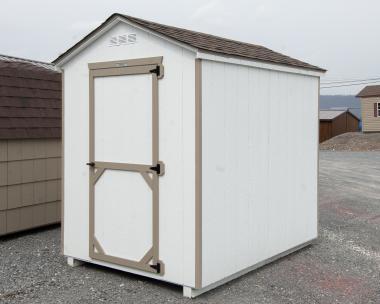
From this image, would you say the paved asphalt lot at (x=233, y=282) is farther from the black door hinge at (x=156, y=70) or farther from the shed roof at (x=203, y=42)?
the shed roof at (x=203, y=42)

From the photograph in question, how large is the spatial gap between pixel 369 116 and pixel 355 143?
21.2 feet

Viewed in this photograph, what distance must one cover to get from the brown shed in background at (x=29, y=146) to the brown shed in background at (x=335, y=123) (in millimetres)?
33541

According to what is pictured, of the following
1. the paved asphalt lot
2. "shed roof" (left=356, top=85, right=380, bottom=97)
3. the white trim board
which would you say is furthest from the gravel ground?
the white trim board

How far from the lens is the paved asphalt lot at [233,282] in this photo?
5465mm

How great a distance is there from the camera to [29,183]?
8.13 m

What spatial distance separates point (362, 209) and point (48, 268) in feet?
21.3

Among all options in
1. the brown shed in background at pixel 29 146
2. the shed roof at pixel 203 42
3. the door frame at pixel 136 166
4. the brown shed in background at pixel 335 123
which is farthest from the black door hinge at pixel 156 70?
the brown shed in background at pixel 335 123

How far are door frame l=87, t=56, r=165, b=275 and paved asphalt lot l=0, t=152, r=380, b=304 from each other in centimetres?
23

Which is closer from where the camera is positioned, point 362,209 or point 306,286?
point 306,286

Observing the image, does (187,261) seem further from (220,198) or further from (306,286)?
(306,286)

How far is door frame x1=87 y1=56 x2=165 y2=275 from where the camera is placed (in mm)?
5617

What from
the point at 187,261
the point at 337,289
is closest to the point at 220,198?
the point at 187,261

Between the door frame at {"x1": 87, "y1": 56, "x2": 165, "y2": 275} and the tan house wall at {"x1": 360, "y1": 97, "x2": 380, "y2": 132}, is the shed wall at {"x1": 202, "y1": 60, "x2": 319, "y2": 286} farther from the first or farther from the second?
the tan house wall at {"x1": 360, "y1": 97, "x2": 380, "y2": 132}

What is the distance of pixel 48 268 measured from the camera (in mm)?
6477
